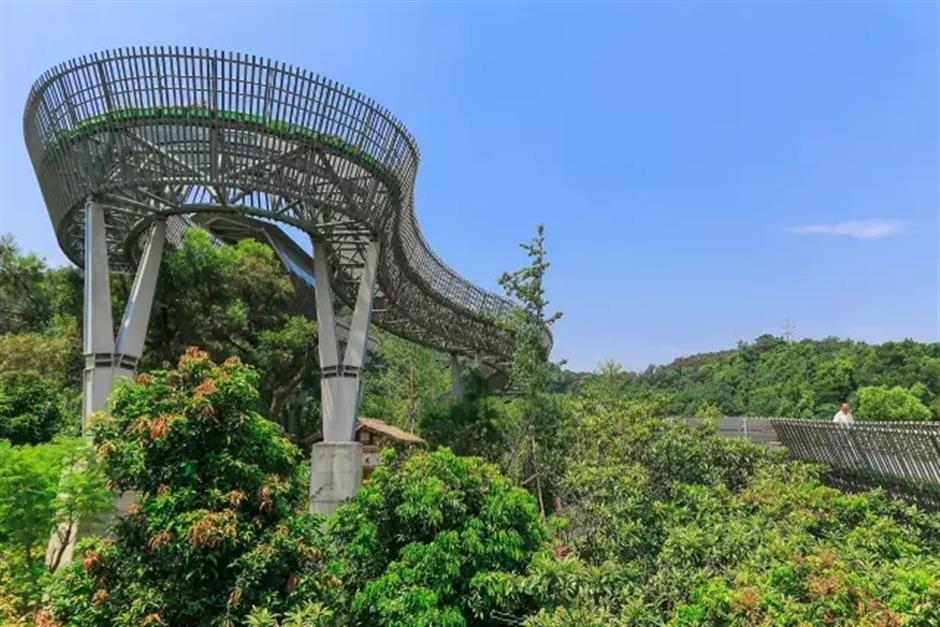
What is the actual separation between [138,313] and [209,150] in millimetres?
4509

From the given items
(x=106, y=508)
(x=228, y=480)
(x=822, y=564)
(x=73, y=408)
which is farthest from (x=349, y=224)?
(x=822, y=564)

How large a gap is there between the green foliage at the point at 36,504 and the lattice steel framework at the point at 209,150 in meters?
7.36

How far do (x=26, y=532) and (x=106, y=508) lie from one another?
5.08 ft

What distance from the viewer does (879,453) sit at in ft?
31.1

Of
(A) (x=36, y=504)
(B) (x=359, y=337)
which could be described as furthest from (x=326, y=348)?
(A) (x=36, y=504)

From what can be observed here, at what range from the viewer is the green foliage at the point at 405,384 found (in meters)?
29.2

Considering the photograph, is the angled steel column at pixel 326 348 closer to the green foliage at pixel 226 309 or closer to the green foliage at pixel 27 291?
the green foliage at pixel 226 309

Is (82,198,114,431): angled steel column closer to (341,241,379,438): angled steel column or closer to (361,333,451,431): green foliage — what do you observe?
(341,241,379,438): angled steel column

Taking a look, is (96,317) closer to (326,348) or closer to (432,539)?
(326,348)

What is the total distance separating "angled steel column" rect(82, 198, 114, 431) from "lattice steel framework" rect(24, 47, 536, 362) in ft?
2.55

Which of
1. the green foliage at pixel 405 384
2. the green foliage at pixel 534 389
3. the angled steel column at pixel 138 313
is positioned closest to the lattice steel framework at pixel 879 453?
the green foliage at pixel 534 389

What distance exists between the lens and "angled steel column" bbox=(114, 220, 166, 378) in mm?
14391

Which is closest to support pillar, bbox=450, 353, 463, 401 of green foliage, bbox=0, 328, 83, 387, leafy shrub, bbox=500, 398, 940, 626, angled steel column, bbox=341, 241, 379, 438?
angled steel column, bbox=341, 241, 379, 438

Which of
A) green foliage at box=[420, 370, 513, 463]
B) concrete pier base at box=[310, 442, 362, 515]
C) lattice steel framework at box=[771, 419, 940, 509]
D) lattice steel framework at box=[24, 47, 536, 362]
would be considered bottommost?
lattice steel framework at box=[771, 419, 940, 509]
